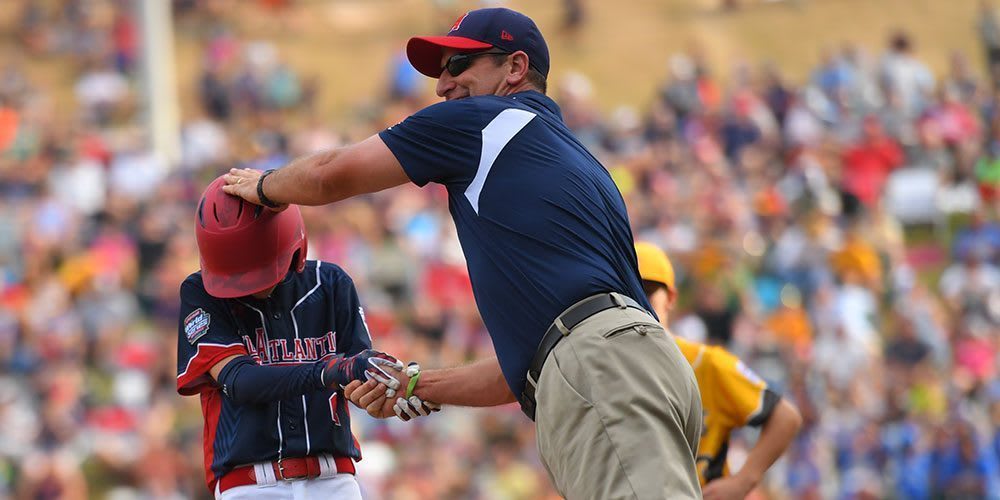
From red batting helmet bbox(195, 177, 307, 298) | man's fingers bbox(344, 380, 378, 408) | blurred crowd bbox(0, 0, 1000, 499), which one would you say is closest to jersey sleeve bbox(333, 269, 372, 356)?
red batting helmet bbox(195, 177, 307, 298)

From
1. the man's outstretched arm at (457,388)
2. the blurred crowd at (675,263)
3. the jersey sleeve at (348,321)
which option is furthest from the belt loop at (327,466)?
the blurred crowd at (675,263)

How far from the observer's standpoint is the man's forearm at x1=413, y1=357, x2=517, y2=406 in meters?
4.66

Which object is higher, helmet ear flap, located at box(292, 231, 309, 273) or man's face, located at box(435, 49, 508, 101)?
man's face, located at box(435, 49, 508, 101)

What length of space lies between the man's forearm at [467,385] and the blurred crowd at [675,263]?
6.45m

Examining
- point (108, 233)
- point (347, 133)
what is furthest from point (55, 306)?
point (347, 133)

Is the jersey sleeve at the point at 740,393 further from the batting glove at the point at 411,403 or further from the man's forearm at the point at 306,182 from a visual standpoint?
the man's forearm at the point at 306,182

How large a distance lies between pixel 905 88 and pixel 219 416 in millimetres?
14473

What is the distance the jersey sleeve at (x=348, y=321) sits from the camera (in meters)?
5.11

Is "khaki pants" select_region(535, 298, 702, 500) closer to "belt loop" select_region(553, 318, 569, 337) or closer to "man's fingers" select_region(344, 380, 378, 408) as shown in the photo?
"belt loop" select_region(553, 318, 569, 337)

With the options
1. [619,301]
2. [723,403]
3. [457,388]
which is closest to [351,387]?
[457,388]

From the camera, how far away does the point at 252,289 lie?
15.9 ft

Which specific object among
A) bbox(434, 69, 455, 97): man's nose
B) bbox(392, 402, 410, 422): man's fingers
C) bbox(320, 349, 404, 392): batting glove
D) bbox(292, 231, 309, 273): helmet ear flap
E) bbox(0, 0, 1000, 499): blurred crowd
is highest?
bbox(434, 69, 455, 97): man's nose

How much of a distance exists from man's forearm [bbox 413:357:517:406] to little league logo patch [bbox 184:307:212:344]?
767 millimetres

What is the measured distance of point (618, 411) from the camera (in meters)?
4.12
